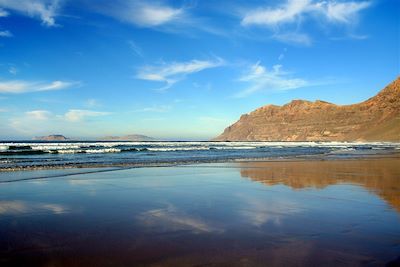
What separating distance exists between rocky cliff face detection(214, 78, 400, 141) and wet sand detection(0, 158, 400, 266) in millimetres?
115195

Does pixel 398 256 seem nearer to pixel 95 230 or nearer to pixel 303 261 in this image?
pixel 303 261

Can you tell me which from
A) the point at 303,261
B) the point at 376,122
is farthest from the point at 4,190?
the point at 376,122

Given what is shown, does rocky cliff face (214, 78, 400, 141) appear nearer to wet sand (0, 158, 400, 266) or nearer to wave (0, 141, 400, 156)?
wave (0, 141, 400, 156)

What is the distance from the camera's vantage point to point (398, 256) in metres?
4.13

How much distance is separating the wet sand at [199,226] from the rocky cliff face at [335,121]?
11519cm

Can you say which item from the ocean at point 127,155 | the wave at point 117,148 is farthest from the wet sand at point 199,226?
the wave at point 117,148

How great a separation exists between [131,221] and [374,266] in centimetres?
379

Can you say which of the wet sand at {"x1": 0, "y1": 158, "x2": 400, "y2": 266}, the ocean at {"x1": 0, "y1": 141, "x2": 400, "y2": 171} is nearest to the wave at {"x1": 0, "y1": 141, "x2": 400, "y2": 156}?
the ocean at {"x1": 0, "y1": 141, "x2": 400, "y2": 171}

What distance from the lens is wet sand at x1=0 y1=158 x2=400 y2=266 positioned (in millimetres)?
4152

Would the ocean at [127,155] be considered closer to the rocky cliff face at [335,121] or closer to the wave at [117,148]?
the wave at [117,148]

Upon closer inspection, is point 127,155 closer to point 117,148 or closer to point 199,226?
point 117,148

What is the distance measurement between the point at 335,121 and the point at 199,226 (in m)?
168

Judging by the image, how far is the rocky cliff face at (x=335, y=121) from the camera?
129m

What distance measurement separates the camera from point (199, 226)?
562 centimetres
